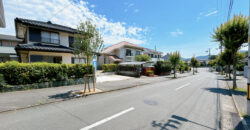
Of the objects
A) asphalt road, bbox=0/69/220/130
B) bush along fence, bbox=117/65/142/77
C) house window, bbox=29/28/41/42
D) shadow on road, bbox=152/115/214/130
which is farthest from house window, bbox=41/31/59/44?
shadow on road, bbox=152/115/214/130

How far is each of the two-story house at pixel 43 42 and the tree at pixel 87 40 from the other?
442 centimetres

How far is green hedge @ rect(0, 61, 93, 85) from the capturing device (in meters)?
6.62

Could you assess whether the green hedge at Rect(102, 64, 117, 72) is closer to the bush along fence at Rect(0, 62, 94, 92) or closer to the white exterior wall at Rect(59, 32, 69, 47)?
the white exterior wall at Rect(59, 32, 69, 47)

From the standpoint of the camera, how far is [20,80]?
6879 millimetres

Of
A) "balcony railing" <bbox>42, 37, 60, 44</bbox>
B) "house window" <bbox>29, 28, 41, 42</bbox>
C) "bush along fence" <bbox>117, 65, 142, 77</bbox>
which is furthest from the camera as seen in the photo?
"bush along fence" <bbox>117, 65, 142, 77</bbox>

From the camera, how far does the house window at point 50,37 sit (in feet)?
42.7

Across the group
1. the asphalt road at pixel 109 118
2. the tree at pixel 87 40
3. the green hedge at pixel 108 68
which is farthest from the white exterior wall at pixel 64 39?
the asphalt road at pixel 109 118

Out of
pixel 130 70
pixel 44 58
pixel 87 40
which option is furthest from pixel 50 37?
pixel 130 70

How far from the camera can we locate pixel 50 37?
531 inches

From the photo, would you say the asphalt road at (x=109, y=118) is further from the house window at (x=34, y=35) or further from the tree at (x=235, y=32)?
the house window at (x=34, y=35)

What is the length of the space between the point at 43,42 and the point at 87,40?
1004cm

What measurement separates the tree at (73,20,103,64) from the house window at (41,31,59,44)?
9377 mm

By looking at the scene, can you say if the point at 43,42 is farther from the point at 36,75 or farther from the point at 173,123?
the point at 173,123

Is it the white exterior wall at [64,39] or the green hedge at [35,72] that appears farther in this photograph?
the white exterior wall at [64,39]
